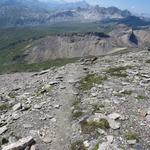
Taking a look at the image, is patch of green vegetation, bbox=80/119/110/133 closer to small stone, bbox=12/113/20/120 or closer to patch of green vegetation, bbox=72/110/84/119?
patch of green vegetation, bbox=72/110/84/119

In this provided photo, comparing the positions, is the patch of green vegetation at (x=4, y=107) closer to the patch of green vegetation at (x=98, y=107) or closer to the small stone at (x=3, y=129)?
the small stone at (x=3, y=129)

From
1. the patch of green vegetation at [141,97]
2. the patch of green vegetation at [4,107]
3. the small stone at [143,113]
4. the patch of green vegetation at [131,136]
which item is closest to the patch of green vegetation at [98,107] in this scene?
the small stone at [143,113]

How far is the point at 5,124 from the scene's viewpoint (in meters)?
21.7

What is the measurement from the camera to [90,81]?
3045 centimetres

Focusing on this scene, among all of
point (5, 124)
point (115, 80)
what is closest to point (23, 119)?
point (5, 124)

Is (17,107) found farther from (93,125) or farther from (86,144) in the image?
(86,144)

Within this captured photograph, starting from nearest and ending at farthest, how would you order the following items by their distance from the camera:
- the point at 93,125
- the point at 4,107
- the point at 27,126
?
the point at 93,125 → the point at 27,126 → the point at 4,107

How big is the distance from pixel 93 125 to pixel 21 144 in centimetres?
465

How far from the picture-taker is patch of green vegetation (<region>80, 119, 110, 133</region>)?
749 inches

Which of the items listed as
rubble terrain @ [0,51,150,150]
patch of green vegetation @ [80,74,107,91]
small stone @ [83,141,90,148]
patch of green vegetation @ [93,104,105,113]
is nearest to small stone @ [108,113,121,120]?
rubble terrain @ [0,51,150,150]

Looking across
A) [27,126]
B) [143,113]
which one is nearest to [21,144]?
[27,126]

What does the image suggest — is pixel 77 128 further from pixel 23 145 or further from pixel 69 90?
pixel 69 90

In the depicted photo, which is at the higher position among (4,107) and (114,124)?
(114,124)

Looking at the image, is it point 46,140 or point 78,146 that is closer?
point 78,146
